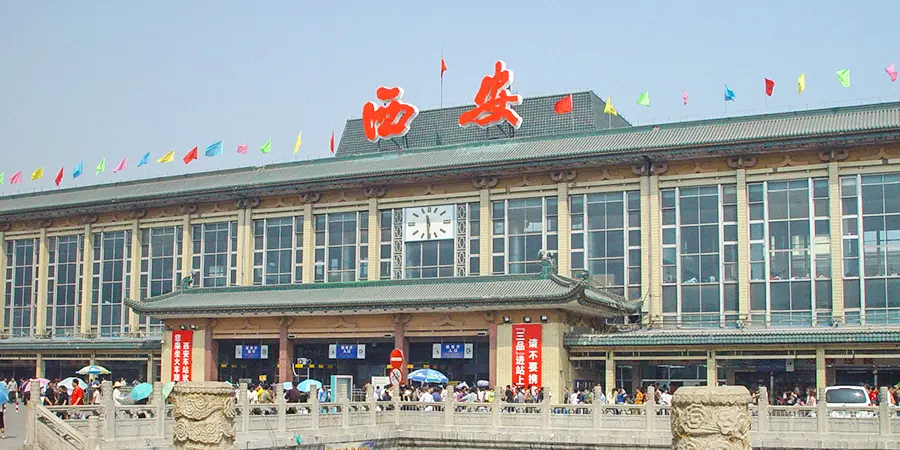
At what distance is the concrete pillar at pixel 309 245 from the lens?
192ft

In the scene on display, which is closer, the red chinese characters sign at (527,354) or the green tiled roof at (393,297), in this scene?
the green tiled roof at (393,297)

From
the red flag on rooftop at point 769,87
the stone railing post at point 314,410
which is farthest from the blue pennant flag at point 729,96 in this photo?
the stone railing post at point 314,410

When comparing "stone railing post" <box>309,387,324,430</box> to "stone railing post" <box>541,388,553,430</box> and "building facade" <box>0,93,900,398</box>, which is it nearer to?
"stone railing post" <box>541,388,553,430</box>

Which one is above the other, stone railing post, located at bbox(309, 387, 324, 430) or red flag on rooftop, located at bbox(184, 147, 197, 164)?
red flag on rooftop, located at bbox(184, 147, 197, 164)

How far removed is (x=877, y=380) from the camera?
4553 cm

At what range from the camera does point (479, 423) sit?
129 ft

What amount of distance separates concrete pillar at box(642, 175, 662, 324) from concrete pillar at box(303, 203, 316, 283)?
55.6ft

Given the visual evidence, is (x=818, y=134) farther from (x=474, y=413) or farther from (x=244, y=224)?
(x=244, y=224)

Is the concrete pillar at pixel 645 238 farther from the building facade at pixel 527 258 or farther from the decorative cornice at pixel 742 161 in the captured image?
the decorative cornice at pixel 742 161

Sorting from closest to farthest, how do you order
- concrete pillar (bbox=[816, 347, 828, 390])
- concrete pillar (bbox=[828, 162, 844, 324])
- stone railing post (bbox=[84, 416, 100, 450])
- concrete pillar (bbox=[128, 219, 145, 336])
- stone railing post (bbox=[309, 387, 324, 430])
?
1. stone railing post (bbox=[84, 416, 100, 450])
2. stone railing post (bbox=[309, 387, 324, 430])
3. concrete pillar (bbox=[816, 347, 828, 390])
4. concrete pillar (bbox=[828, 162, 844, 324])
5. concrete pillar (bbox=[128, 219, 145, 336])

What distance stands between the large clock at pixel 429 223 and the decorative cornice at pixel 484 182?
5.88ft

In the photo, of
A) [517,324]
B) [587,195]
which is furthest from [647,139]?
[517,324]

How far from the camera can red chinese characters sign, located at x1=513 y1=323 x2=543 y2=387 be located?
156 ft

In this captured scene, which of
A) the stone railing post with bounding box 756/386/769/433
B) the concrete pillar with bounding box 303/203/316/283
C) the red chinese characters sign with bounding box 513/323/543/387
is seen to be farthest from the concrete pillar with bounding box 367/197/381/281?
the stone railing post with bounding box 756/386/769/433
